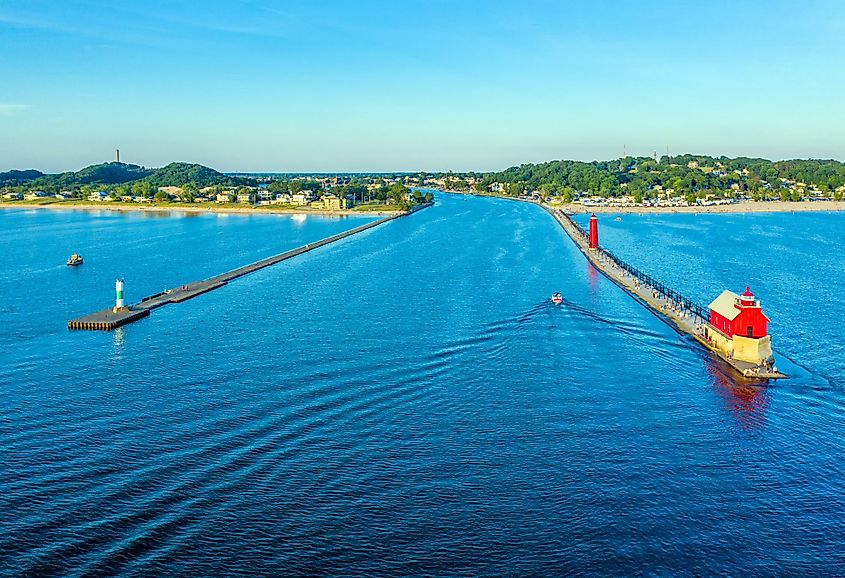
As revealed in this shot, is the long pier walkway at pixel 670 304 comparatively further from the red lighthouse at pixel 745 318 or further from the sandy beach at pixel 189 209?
the sandy beach at pixel 189 209

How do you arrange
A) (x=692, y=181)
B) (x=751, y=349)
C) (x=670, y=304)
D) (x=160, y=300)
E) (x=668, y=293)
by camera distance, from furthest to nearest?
(x=692, y=181)
(x=668, y=293)
(x=160, y=300)
(x=670, y=304)
(x=751, y=349)

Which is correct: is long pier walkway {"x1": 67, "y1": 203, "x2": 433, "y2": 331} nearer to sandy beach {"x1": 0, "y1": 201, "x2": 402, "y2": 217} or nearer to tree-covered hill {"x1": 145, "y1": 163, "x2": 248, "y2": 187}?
sandy beach {"x1": 0, "y1": 201, "x2": 402, "y2": 217}

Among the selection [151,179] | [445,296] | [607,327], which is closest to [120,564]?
[607,327]

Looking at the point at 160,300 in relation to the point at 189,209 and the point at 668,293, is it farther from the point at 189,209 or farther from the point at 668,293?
the point at 189,209

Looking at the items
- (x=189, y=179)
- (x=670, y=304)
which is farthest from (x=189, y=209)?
(x=670, y=304)

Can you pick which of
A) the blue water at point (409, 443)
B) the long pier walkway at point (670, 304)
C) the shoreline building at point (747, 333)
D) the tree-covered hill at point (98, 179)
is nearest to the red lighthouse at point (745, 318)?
the shoreline building at point (747, 333)

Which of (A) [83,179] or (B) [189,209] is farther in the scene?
(A) [83,179]
